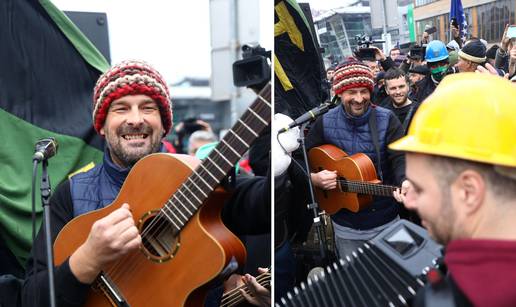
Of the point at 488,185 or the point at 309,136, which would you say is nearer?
the point at 488,185

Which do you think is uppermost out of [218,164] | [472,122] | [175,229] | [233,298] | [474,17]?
[474,17]

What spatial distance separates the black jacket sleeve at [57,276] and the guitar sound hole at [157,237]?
272 millimetres

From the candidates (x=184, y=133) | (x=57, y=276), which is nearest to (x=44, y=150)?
(x=57, y=276)

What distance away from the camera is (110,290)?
92.4 inches

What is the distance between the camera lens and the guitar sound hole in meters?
2.23

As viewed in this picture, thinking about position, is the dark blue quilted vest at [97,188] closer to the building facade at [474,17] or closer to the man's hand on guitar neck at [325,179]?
the man's hand on guitar neck at [325,179]

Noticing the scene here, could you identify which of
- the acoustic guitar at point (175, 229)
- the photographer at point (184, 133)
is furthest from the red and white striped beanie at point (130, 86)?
the photographer at point (184, 133)

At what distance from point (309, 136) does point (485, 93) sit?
0.57m

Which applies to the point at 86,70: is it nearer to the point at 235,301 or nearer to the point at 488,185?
the point at 235,301

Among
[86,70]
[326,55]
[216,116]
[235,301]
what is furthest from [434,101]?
[216,116]

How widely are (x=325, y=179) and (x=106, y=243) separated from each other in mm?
841

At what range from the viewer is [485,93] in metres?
1.35

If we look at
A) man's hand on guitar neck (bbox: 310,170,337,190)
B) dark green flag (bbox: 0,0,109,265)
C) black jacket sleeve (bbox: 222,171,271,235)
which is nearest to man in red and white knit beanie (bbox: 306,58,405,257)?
man's hand on guitar neck (bbox: 310,170,337,190)

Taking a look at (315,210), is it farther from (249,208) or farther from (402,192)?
(249,208)
